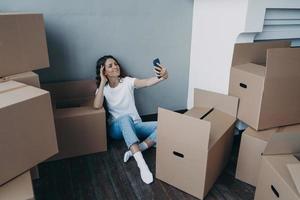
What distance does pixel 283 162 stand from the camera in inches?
46.0

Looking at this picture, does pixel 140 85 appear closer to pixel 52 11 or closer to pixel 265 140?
pixel 52 11

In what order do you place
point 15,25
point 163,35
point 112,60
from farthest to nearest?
point 163,35 < point 112,60 < point 15,25

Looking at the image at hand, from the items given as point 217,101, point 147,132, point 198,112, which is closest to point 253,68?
point 217,101

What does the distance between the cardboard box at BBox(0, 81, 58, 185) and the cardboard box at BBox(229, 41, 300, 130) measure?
1087 mm

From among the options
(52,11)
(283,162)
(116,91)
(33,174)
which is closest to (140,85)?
(116,91)

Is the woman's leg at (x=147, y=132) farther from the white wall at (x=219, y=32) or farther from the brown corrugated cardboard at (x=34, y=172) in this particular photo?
the brown corrugated cardboard at (x=34, y=172)

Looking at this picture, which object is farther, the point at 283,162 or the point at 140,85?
the point at 140,85

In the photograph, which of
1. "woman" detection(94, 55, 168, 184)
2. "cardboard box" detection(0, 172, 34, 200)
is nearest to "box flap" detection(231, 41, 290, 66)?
"woman" detection(94, 55, 168, 184)

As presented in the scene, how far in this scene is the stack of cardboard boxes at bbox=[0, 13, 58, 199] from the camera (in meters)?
1.01

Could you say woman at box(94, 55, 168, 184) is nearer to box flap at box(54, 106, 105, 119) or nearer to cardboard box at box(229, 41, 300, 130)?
box flap at box(54, 106, 105, 119)

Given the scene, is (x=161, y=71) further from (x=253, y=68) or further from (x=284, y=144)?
(x=284, y=144)

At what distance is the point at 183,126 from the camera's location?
1322mm

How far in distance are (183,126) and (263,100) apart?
47cm

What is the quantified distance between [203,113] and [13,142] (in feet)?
3.58
